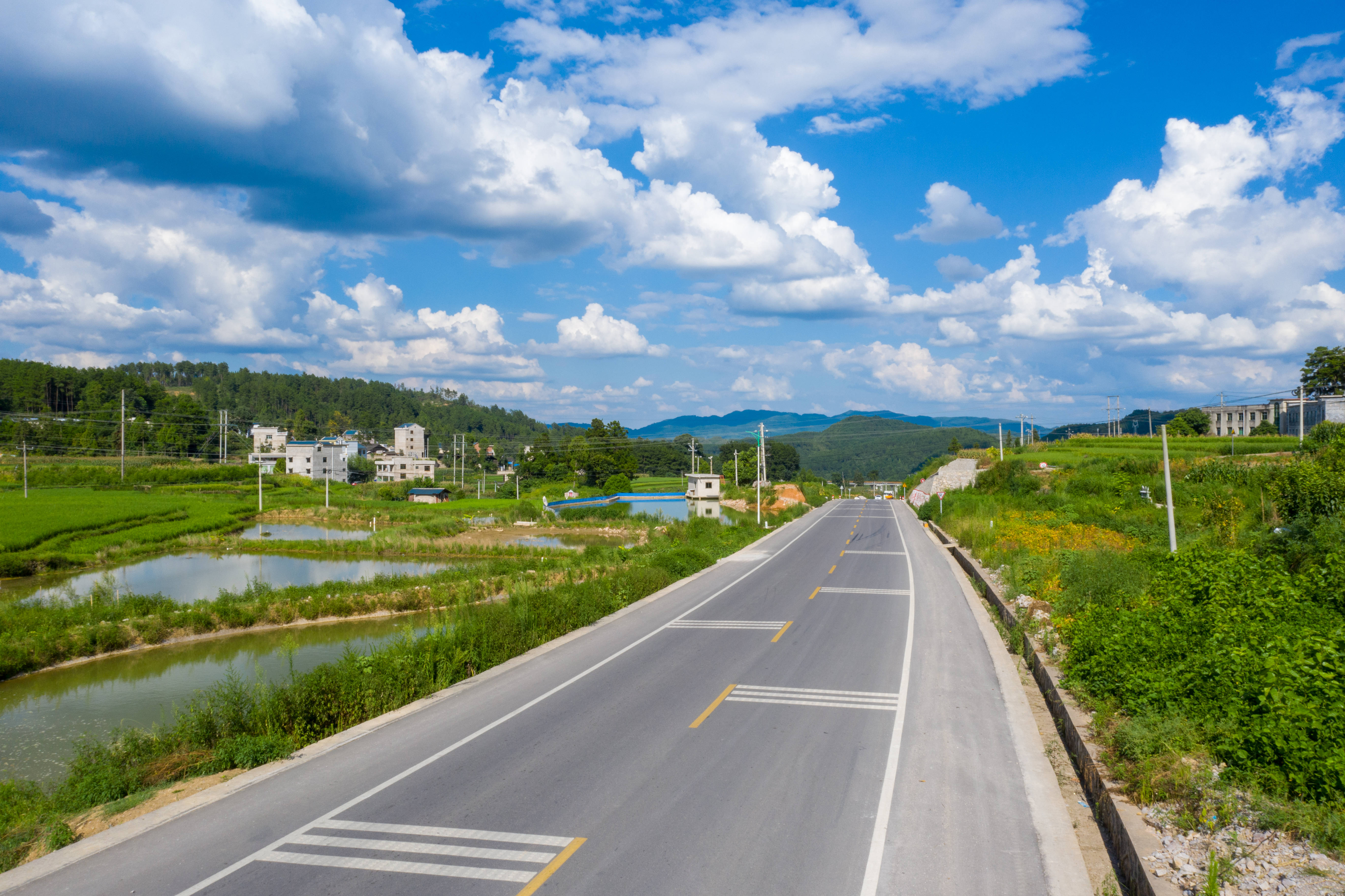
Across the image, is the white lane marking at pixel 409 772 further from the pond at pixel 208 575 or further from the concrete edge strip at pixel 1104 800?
→ the pond at pixel 208 575

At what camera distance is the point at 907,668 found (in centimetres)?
1267

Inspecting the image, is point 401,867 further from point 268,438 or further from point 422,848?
point 268,438

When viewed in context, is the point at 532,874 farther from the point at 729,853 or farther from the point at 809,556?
the point at 809,556

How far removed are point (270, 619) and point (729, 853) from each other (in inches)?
855

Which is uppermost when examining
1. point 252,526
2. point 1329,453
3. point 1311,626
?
point 1329,453

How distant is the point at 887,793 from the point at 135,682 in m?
18.2

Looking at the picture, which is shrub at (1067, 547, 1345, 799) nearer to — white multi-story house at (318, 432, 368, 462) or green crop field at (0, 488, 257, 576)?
green crop field at (0, 488, 257, 576)

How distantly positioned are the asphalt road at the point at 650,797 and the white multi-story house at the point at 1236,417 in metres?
101

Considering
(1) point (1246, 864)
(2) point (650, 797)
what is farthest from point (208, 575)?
(1) point (1246, 864)

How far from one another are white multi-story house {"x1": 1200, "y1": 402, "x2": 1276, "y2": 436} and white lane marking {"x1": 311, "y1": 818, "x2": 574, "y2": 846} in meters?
107

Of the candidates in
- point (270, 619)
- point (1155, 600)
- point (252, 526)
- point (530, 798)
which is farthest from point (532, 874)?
point (252, 526)

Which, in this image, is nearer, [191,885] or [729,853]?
[191,885]

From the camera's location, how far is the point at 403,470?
4737 inches

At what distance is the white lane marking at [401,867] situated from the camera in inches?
237
